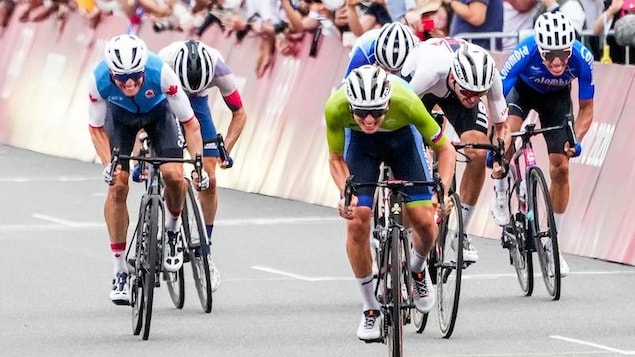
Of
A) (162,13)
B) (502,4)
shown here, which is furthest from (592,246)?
(162,13)

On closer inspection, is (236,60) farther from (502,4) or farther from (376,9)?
(502,4)

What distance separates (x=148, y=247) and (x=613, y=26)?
21.8 ft

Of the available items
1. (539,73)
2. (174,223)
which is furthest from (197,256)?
(539,73)

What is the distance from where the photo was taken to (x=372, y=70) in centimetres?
1032

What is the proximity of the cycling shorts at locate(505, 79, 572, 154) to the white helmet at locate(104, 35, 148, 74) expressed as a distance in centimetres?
329

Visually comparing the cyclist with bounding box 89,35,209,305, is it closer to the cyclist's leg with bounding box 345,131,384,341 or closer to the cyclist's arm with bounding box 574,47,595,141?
the cyclist's leg with bounding box 345,131,384,341

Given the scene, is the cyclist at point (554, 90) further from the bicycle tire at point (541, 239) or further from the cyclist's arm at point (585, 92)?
the bicycle tire at point (541, 239)

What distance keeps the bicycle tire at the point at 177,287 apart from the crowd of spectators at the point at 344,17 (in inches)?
131

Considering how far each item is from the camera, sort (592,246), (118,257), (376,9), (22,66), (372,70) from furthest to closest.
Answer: (22,66) → (376,9) → (592,246) → (118,257) → (372,70)

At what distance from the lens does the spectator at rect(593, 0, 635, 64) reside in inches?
667

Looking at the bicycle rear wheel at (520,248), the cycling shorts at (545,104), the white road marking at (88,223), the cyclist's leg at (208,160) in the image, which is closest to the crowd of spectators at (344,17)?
the cycling shorts at (545,104)

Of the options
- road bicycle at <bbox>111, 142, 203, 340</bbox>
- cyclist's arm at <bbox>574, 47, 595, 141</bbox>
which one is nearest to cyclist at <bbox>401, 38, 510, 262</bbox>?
cyclist's arm at <bbox>574, 47, 595, 141</bbox>

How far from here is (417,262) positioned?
11.1 meters

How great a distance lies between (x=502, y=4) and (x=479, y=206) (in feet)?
6.33
